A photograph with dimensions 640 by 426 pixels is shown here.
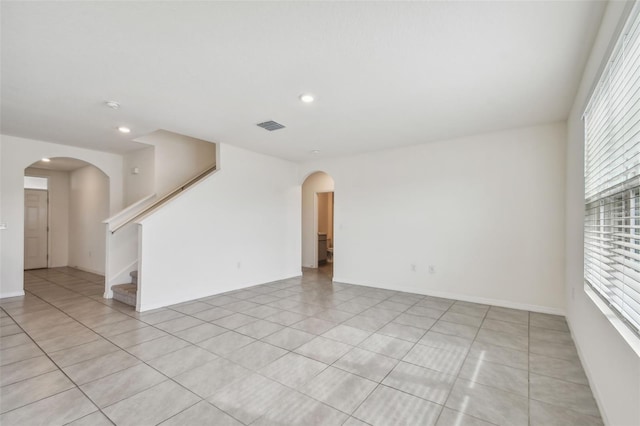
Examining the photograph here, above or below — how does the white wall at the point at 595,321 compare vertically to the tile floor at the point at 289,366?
above

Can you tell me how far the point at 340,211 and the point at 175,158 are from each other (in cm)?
350

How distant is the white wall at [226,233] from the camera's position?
4.29m

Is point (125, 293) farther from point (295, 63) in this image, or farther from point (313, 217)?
point (313, 217)

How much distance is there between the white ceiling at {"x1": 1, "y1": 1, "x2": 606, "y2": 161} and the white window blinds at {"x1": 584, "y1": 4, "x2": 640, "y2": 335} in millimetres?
471

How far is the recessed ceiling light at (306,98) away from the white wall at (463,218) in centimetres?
263

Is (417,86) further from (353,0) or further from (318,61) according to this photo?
(353,0)

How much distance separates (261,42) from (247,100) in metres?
1.10

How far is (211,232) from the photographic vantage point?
16.1 feet

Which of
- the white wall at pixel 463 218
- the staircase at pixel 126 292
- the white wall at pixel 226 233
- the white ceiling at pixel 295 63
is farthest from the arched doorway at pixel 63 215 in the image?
the white wall at pixel 463 218

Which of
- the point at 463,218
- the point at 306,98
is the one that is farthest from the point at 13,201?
the point at 463,218

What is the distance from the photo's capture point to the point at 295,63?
2389mm

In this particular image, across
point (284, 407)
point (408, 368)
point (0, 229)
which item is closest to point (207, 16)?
point (284, 407)

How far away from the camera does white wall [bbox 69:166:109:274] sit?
654cm

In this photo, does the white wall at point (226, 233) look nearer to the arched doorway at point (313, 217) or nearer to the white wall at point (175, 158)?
the arched doorway at point (313, 217)
